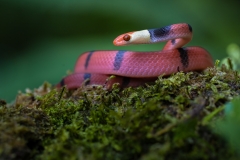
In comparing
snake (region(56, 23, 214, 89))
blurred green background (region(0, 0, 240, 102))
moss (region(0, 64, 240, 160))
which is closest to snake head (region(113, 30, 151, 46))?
snake (region(56, 23, 214, 89))

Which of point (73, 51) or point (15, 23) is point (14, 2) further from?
point (73, 51)

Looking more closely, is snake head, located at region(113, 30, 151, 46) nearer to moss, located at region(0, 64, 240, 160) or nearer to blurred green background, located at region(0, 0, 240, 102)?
moss, located at region(0, 64, 240, 160)

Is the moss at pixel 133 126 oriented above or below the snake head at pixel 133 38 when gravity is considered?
below

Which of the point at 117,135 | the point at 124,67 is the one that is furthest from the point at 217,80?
the point at 117,135

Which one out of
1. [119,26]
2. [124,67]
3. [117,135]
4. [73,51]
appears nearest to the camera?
[117,135]

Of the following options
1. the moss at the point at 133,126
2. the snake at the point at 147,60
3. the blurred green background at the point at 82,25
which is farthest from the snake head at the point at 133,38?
the blurred green background at the point at 82,25

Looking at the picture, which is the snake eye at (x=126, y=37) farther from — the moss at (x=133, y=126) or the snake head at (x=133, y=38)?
the moss at (x=133, y=126)

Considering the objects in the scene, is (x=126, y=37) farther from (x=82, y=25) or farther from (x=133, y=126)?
(x=82, y=25)
